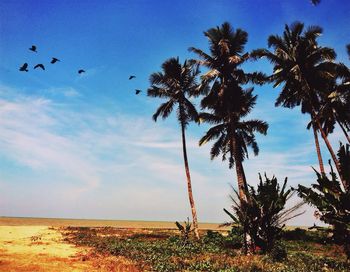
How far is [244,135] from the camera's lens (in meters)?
31.5

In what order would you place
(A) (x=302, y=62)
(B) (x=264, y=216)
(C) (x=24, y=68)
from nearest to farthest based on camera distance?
(C) (x=24, y=68), (B) (x=264, y=216), (A) (x=302, y=62)

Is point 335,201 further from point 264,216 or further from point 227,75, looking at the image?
point 227,75

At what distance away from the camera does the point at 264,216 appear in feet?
55.9

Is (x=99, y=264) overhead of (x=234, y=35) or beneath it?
beneath

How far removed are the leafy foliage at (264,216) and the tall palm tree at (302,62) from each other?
398 inches

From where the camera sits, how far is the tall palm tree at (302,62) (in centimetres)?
2547

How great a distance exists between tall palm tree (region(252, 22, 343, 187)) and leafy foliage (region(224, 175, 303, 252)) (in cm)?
1011

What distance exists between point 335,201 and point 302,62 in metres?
16.2

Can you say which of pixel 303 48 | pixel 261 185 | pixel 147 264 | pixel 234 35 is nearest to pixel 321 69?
pixel 303 48

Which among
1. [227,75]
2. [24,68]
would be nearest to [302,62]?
[227,75]

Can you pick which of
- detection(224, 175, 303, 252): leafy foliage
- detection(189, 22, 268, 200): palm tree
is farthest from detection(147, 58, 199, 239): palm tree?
detection(224, 175, 303, 252): leafy foliage

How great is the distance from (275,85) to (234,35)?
534cm

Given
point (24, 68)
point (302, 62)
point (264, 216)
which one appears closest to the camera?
point (24, 68)

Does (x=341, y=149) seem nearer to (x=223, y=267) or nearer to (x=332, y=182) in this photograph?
(x=332, y=182)
